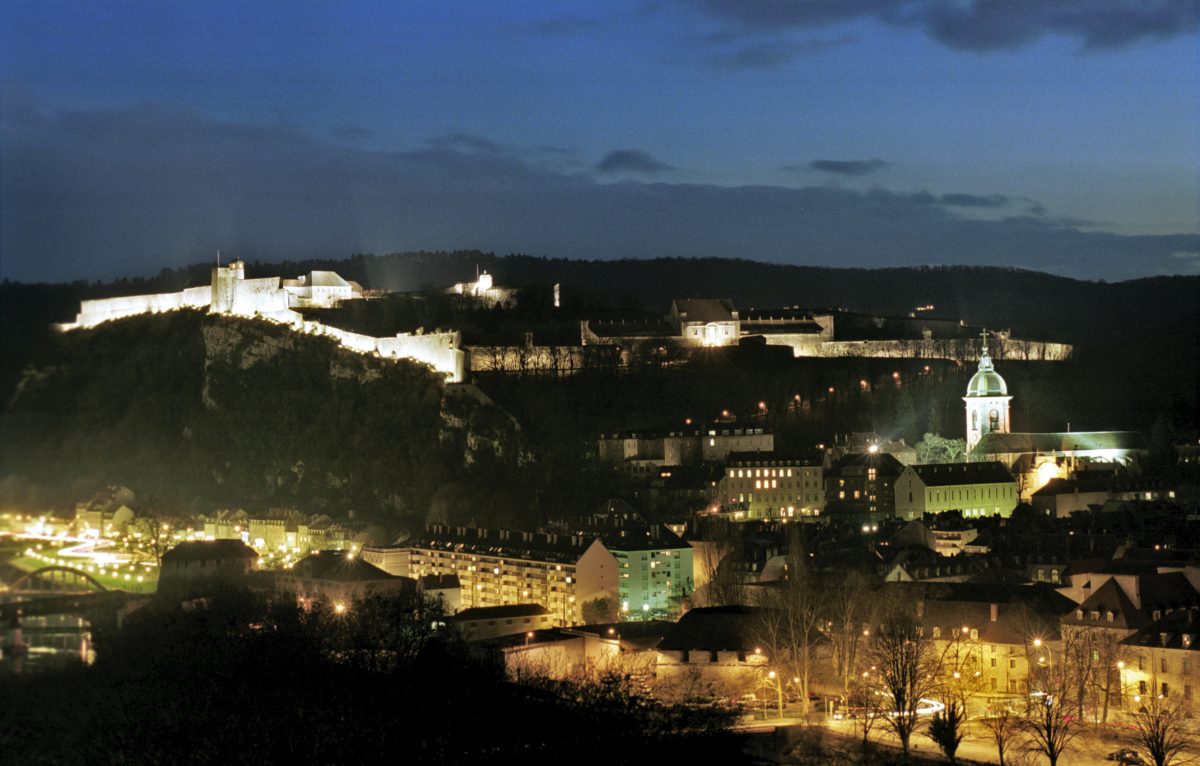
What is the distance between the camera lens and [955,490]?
5966 centimetres

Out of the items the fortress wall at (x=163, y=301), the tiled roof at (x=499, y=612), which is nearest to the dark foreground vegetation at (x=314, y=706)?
the tiled roof at (x=499, y=612)

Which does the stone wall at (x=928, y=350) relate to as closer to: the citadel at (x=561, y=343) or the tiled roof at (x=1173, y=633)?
the citadel at (x=561, y=343)

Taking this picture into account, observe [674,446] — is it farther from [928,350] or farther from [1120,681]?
[1120,681]

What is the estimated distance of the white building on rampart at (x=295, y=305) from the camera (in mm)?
71562

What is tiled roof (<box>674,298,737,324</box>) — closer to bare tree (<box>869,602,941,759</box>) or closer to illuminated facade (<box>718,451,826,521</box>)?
illuminated facade (<box>718,451,826,521</box>)

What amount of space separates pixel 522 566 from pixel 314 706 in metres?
20.0

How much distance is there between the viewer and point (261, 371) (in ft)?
237

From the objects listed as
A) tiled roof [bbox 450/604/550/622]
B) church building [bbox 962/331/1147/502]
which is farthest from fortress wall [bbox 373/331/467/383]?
tiled roof [bbox 450/604/550/622]

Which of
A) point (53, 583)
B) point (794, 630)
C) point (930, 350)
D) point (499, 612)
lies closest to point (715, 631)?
point (794, 630)

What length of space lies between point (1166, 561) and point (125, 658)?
24.8 meters

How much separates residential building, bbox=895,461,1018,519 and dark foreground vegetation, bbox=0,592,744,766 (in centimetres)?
2261

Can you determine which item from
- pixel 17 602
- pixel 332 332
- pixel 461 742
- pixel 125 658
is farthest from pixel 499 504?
pixel 17 602

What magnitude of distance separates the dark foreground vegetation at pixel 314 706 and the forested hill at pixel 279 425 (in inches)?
709

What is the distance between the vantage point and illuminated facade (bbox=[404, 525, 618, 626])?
4950cm
